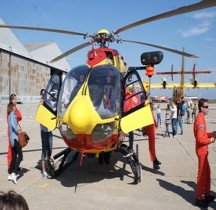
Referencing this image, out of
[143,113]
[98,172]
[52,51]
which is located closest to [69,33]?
[143,113]

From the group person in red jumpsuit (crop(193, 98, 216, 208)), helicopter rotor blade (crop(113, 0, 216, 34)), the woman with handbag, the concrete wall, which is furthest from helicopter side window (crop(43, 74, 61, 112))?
the concrete wall

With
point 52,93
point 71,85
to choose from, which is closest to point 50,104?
point 52,93

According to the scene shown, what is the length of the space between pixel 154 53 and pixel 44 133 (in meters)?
3.42

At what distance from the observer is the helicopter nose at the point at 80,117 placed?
4617mm

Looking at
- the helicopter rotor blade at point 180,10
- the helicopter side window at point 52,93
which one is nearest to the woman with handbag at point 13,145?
the helicopter side window at point 52,93

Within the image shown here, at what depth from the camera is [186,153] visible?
893 centimetres

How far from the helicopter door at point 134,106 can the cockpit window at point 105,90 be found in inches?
9.4

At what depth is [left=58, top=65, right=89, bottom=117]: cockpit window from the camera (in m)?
5.46

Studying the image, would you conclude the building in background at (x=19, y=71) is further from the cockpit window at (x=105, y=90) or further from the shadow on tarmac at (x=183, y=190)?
the shadow on tarmac at (x=183, y=190)

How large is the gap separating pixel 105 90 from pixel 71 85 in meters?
0.75

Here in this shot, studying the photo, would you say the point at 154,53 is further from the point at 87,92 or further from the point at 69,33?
the point at 87,92

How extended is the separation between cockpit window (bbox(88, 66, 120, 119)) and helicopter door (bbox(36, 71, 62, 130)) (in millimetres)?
1004

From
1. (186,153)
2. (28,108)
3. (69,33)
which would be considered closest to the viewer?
(69,33)

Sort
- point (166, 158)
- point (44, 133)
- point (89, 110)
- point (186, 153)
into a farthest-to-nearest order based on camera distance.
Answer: point (186, 153) < point (166, 158) < point (44, 133) < point (89, 110)
